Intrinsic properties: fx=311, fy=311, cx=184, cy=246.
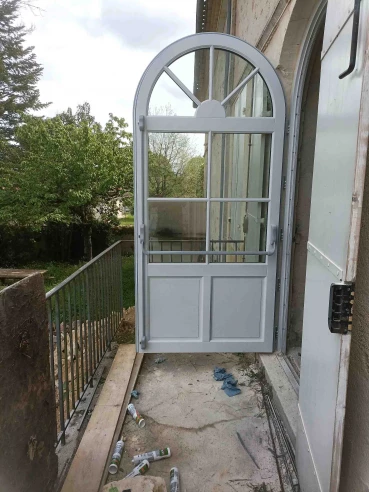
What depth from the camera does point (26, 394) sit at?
45.4 inches

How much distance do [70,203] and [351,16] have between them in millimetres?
9202

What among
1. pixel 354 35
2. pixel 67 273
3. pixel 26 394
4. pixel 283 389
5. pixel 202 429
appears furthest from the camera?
pixel 67 273

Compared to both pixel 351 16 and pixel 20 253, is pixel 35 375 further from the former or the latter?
pixel 20 253

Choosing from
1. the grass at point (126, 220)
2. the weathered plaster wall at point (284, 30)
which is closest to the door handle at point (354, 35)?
the weathered plaster wall at point (284, 30)

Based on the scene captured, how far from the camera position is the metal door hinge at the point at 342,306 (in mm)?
973

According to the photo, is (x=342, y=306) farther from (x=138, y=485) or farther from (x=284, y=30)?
(x=284, y=30)

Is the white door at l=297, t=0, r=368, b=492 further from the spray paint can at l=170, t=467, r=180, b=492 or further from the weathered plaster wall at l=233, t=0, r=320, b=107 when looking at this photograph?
the weathered plaster wall at l=233, t=0, r=320, b=107

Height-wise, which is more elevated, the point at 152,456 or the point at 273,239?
the point at 273,239

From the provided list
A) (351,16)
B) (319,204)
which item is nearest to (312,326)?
(319,204)

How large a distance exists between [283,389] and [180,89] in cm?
242

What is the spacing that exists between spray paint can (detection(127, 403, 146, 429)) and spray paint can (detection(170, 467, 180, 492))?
44 centimetres

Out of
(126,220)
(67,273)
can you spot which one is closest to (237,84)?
(67,273)

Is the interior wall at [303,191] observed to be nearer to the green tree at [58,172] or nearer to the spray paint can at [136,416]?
the spray paint can at [136,416]

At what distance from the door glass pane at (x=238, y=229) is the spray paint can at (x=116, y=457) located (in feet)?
4.85
